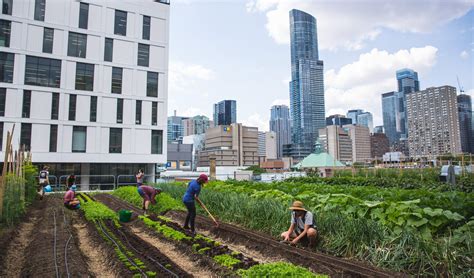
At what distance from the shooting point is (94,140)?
95.5ft

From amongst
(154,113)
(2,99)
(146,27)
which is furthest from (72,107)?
(146,27)

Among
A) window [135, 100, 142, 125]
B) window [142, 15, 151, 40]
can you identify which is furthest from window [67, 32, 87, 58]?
window [135, 100, 142, 125]

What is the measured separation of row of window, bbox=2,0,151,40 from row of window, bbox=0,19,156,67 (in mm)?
971

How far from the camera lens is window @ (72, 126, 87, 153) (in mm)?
28500

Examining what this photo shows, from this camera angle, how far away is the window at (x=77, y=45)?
29.0 meters

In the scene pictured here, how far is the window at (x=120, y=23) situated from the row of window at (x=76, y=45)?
4.20 feet

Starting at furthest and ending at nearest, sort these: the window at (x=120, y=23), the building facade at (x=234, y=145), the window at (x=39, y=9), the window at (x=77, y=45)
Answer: the building facade at (x=234, y=145) < the window at (x=120, y=23) < the window at (x=77, y=45) < the window at (x=39, y=9)

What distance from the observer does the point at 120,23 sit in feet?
103

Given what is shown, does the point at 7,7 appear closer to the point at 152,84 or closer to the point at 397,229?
the point at 152,84

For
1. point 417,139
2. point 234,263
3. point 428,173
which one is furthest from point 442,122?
point 234,263

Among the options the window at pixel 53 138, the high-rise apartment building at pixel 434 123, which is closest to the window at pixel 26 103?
the window at pixel 53 138

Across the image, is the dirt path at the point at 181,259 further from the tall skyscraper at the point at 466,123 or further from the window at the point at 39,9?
the tall skyscraper at the point at 466,123

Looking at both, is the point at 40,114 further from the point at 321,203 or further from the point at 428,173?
the point at 428,173

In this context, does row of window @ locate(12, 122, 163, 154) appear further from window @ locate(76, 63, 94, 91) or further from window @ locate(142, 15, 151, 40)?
window @ locate(142, 15, 151, 40)
